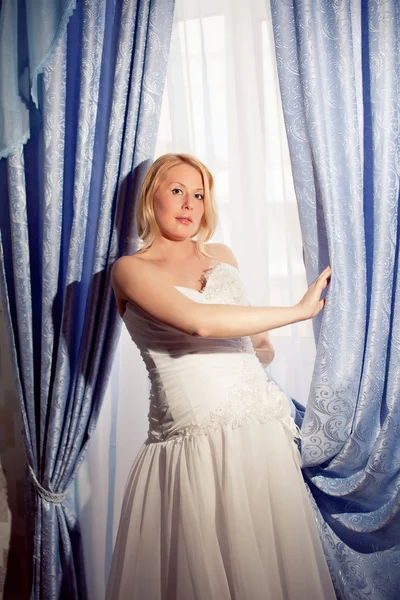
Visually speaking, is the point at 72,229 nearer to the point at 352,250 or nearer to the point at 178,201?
the point at 178,201

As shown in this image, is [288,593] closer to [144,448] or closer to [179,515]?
[179,515]

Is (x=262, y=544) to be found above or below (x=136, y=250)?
below

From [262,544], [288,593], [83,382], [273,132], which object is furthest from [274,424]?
[273,132]

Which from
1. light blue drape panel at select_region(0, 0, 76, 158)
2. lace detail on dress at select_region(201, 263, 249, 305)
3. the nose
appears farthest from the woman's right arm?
light blue drape panel at select_region(0, 0, 76, 158)

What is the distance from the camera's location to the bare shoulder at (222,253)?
1868 millimetres

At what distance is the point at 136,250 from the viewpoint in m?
2.00

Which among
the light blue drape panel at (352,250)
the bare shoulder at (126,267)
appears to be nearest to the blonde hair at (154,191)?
the bare shoulder at (126,267)

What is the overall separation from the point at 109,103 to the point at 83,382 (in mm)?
951

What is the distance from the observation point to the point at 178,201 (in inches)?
69.9

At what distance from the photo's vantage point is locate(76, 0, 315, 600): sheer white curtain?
1.94 metres

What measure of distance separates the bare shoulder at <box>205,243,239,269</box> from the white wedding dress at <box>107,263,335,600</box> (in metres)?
0.13

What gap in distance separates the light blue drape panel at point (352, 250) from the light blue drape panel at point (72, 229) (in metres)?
0.50

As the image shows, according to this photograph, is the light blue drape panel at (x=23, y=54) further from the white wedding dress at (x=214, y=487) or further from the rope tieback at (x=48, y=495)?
the rope tieback at (x=48, y=495)

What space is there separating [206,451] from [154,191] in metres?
0.77
